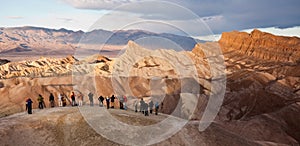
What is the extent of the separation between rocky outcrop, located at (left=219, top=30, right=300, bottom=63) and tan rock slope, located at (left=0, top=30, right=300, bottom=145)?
24.1 inches

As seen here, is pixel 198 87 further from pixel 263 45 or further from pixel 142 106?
pixel 263 45

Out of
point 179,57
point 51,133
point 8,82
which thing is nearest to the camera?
point 51,133

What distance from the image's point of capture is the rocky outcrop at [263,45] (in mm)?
131300

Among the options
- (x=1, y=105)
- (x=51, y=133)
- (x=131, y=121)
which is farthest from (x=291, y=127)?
(x=1, y=105)

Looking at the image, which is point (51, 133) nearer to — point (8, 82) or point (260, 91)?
point (8, 82)

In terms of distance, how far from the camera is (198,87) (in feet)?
262

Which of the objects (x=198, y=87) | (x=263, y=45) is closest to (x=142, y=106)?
(x=198, y=87)

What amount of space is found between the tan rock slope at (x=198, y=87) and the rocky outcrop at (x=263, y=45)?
612 millimetres

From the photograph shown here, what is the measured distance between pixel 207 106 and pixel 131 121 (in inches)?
1701

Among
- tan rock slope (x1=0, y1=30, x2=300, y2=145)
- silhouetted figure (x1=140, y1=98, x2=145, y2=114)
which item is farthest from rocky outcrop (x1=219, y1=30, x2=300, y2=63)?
silhouetted figure (x1=140, y1=98, x2=145, y2=114)

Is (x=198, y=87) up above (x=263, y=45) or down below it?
below

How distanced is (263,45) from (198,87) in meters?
78.6

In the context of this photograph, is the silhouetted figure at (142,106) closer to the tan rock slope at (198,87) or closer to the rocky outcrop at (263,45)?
the tan rock slope at (198,87)

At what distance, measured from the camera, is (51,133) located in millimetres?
23125
